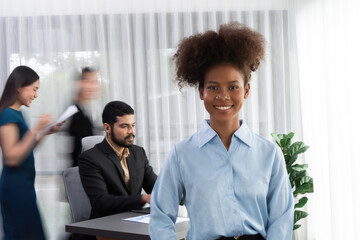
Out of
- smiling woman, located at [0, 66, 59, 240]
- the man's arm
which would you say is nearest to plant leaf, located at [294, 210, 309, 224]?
the man's arm

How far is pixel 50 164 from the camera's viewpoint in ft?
16.3

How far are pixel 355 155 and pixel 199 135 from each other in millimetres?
3009

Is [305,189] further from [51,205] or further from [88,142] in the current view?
[51,205]

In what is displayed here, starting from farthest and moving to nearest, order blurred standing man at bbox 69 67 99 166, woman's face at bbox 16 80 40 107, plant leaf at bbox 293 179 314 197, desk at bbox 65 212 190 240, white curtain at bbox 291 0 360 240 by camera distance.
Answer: white curtain at bbox 291 0 360 240 < plant leaf at bbox 293 179 314 197 < blurred standing man at bbox 69 67 99 166 < woman's face at bbox 16 80 40 107 < desk at bbox 65 212 190 240

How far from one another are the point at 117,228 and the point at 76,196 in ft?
2.40

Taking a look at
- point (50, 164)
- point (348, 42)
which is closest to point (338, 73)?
point (348, 42)

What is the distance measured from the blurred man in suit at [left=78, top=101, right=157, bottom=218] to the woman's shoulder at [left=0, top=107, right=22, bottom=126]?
46 cm

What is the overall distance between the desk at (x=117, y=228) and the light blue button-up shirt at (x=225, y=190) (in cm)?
92

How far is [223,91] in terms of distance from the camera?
151 centimetres

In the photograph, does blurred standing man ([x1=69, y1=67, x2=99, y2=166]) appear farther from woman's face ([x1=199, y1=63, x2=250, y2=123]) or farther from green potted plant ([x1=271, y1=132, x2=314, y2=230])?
woman's face ([x1=199, y1=63, x2=250, y2=123])

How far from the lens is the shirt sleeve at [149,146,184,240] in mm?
1521

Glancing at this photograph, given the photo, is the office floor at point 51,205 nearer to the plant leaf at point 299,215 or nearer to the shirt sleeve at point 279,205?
the plant leaf at point 299,215

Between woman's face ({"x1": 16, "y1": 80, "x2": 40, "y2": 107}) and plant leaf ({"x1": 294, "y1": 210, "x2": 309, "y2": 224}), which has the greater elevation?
woman's face ({"x1": 16, "y1": 80, "x2": 40, "y2": 107})

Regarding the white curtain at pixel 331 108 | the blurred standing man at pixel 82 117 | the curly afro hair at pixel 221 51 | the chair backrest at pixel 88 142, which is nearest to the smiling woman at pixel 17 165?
the chair backrest at pixel 88 142
